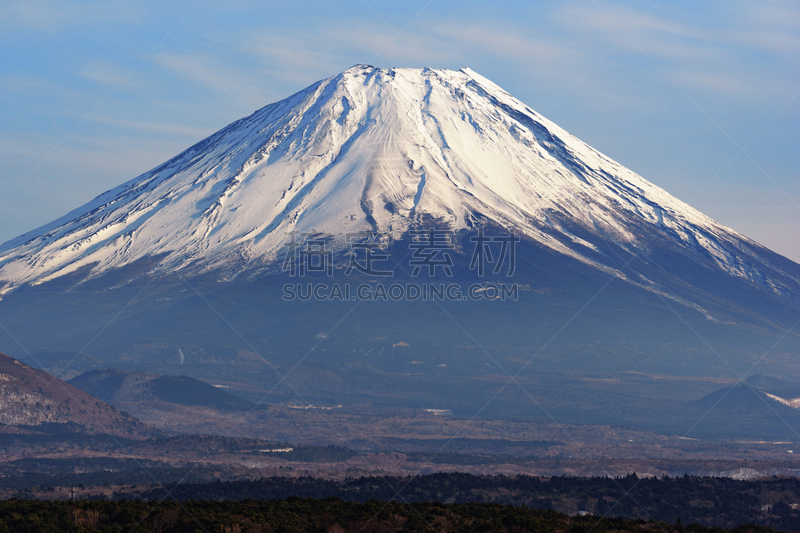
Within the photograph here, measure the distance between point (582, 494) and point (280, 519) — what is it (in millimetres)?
25705

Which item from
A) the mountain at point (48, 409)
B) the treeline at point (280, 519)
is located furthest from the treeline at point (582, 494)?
the mountain at point (48, 409)

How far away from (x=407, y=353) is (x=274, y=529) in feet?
479

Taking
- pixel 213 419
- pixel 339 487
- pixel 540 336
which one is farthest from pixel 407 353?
pixel 339 487

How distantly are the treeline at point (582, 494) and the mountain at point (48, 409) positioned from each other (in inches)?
1786

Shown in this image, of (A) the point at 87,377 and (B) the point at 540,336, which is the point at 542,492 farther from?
(B) the point at 540,336

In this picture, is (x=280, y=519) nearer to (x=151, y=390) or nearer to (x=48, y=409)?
(x=48, y=409)

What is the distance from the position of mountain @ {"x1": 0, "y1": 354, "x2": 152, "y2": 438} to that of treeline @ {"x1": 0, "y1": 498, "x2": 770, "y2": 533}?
64.3m

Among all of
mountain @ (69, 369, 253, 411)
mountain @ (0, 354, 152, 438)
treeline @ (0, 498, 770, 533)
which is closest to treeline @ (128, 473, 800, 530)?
treeline @ (0, 498, 770, 533)

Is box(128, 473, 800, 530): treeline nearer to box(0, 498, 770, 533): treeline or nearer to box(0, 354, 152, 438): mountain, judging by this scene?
box(0, 498, 770, 533): treeline

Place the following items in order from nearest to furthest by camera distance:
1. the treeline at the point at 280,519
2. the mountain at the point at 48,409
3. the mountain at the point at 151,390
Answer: the treeline at the point at 280,519 → the mountain at the point at 48,409 → the mountain at the point at 151,390

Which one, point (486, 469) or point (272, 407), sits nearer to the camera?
point (486, 469)

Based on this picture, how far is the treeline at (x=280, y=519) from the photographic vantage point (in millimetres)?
33625

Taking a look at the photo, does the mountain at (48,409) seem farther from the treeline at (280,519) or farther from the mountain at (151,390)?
the treeline at (280,519)

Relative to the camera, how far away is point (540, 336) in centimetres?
18488
